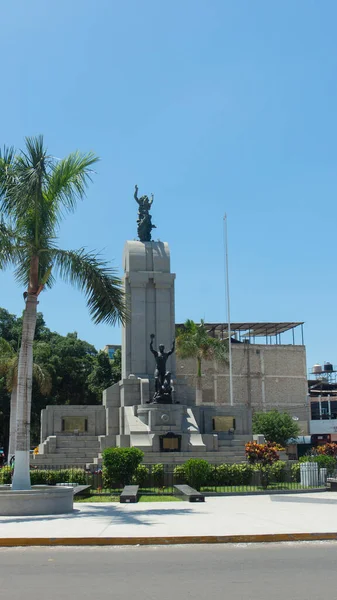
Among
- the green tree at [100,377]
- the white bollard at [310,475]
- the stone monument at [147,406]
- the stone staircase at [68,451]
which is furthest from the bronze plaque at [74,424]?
the green tree at [100,377]

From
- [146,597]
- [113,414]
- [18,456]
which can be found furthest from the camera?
[113,414]


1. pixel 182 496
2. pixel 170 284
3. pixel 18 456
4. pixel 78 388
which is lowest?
pixel 182 496

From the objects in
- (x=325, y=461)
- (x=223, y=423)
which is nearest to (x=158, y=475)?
(x=325, y=461)

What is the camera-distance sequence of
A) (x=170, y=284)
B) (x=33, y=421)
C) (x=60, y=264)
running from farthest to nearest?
(x=33, y=421) < (x=170, y=284) < (x=60, y=264)

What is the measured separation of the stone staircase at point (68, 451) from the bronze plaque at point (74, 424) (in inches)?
39.7

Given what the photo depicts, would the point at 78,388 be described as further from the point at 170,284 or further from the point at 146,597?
the point at 146,597

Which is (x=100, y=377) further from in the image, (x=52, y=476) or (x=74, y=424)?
(x=52, y=476)

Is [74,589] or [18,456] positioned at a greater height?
[18,456]

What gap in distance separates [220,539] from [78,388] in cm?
4448

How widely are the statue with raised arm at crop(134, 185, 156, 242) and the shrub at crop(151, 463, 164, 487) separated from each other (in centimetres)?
1917

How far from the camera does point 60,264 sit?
16641 millimetres

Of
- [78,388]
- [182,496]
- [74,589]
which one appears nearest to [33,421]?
[78,388]

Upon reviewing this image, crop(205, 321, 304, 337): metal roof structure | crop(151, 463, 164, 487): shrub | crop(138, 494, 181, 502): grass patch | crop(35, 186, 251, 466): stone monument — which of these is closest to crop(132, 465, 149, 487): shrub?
crop(151, 463, 164, 487): shrub

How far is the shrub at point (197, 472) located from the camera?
21.7 metres
